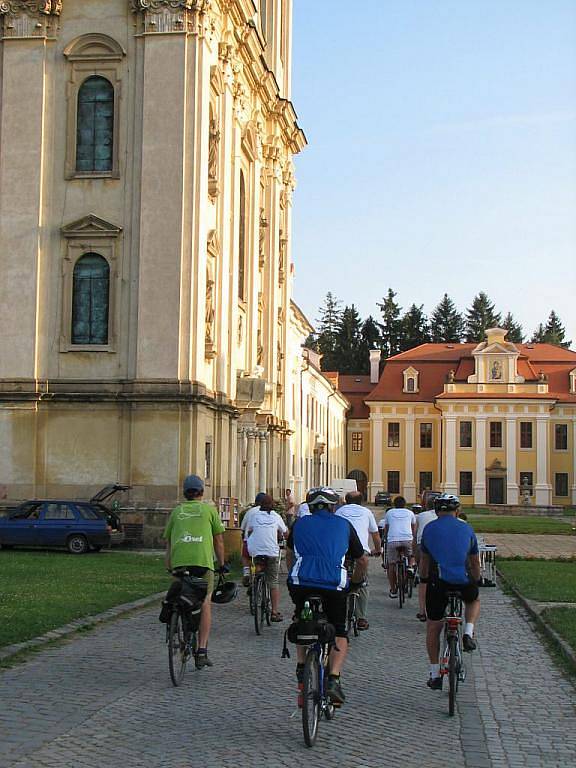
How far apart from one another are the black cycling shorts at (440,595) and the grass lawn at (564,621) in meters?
3.75

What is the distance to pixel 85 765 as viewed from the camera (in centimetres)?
749

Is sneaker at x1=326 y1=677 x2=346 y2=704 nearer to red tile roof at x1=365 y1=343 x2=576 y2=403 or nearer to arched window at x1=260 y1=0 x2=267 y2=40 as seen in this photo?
arched window at x1=260 y1=0 x2=267 y2=40

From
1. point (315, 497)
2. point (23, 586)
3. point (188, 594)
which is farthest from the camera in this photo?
point (23, 586)

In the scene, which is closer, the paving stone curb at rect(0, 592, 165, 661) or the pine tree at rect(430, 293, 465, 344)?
the paving stone curb at rect(0, 592, 165, 661)

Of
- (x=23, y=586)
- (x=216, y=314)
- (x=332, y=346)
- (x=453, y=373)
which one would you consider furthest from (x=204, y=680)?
(x=332, y=346)

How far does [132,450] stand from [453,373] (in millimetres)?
66460

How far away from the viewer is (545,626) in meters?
15.7

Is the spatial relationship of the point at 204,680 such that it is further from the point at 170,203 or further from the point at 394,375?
the point at 394,375

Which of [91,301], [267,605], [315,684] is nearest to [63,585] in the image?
[267,605]

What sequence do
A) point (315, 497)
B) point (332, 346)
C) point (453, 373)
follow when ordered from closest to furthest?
point (315, 497), point (453, 373), point (332, 346)

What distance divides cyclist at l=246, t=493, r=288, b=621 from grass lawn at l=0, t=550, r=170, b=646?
93.6 inches

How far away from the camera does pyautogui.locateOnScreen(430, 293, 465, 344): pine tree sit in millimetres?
145250

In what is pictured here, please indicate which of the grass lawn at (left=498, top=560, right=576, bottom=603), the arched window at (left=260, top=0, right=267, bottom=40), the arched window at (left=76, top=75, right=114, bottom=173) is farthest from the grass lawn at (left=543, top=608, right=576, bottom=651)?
the arched window at (left=260, top=0, right=267, bottom=40)

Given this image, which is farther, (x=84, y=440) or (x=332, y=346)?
(x=332, y=346)
